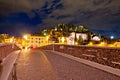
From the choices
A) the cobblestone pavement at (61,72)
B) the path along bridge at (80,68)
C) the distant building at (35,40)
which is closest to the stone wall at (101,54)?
the path along bridge at (80,68)

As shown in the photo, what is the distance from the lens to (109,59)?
2027 centimetres

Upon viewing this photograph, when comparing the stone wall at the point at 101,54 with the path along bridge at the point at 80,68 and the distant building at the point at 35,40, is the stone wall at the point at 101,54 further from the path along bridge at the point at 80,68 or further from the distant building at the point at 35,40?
the distant building at the point at 35,40

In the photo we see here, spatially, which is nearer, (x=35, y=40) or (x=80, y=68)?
(x=80, y=68)

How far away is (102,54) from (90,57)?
11.9ft

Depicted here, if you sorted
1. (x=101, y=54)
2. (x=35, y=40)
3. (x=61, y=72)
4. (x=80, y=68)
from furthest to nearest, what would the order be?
(x=35, y=40) → (x=101, y=54) → (x=80, y=68) → (x=61, y=72)

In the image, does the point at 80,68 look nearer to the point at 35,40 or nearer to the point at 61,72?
the point at 61,72

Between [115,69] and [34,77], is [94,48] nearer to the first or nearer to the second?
[115,69]

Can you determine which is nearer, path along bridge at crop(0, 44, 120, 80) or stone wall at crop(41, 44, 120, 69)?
path along bridge at crop(0, 44, 120, 80)

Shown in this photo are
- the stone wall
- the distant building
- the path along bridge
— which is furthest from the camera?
the distant building

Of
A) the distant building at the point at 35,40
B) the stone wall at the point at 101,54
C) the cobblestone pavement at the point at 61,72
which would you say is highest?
the distant building at the point at 35,40

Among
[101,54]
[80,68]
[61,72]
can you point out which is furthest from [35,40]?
[61,72]

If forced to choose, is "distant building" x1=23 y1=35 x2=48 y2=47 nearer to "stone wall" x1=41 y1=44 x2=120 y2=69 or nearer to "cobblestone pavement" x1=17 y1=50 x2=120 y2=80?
"stone wall" x1=41 y1=44 x2=120 y2=69

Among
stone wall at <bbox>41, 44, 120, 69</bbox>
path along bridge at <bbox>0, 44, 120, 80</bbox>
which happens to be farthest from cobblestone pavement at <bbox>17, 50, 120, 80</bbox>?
stone wall at <bbox>41, 44, 120, 69</bbox>

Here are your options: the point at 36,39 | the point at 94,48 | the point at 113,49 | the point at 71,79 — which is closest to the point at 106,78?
the point at 71,79
